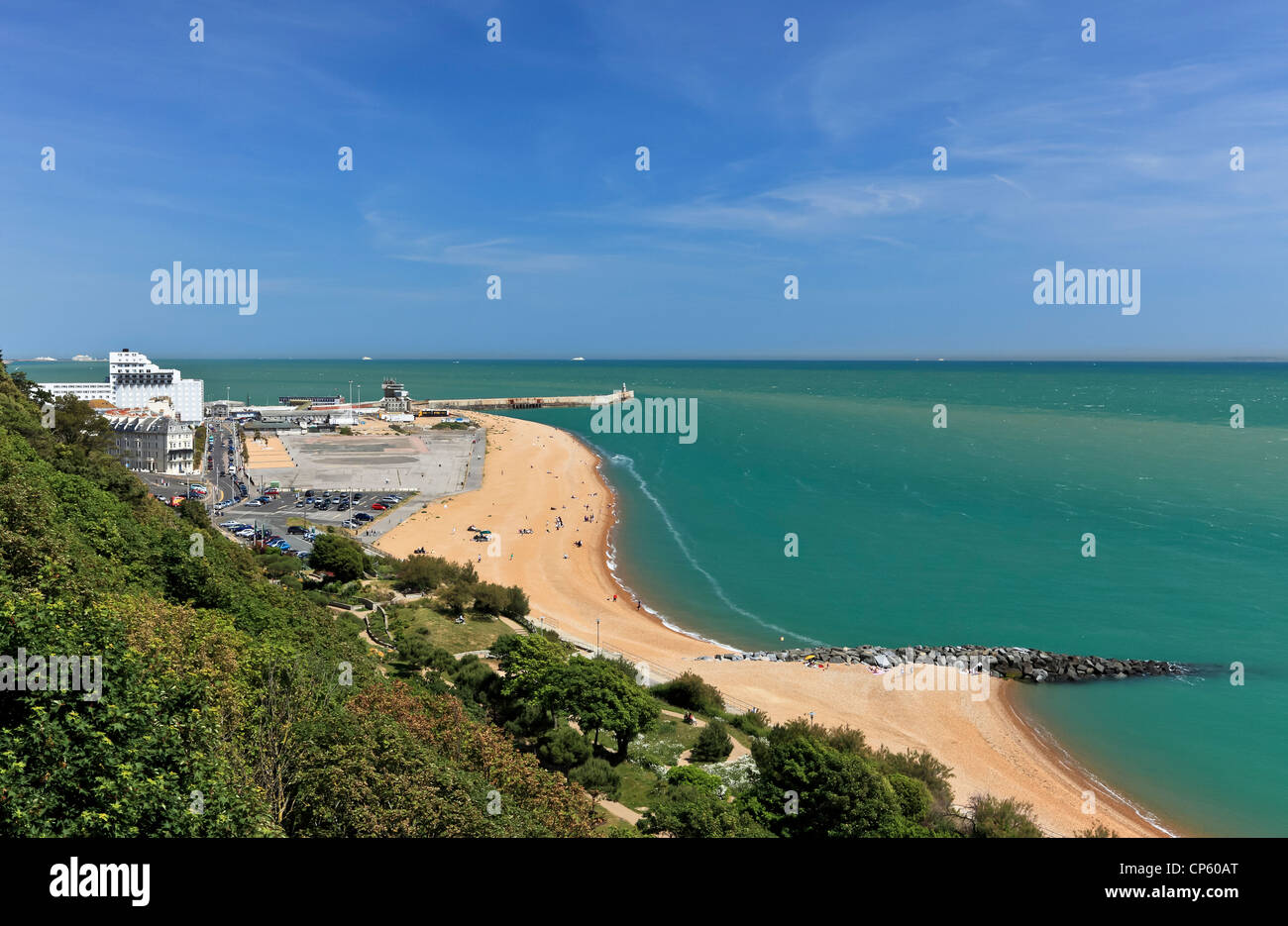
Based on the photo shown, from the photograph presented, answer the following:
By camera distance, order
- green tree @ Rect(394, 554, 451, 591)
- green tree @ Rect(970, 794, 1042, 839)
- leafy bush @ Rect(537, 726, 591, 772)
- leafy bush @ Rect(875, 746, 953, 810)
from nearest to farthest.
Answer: green tree @ Rect(970, 794, 1042, 839) → leafy bush @ Rect(537, 726, 591, 772) → leafy bush @ Rect(875, 746, 953, 810) → green tree @ Rect(394, 554, 451, 591)

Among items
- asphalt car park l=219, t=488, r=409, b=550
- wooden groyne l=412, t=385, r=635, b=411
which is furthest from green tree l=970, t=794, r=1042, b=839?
wooden groyne l=412, t=385, r=635, b=411

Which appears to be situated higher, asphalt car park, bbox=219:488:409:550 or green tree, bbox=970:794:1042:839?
asphalt car park, bbox=219:488:409:550

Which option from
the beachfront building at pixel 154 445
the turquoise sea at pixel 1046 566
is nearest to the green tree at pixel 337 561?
the turquoise sea at pixel 1046 566

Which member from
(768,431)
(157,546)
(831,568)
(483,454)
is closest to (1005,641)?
(831,568)

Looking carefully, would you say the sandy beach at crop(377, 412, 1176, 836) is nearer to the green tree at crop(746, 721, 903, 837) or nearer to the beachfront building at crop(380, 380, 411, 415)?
the green tree at crop(746, 721, 903, 837)

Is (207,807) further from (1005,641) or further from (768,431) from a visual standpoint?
(768,431)

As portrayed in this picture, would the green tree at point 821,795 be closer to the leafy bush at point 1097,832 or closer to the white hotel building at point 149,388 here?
the leafy bush at point 1097,832
